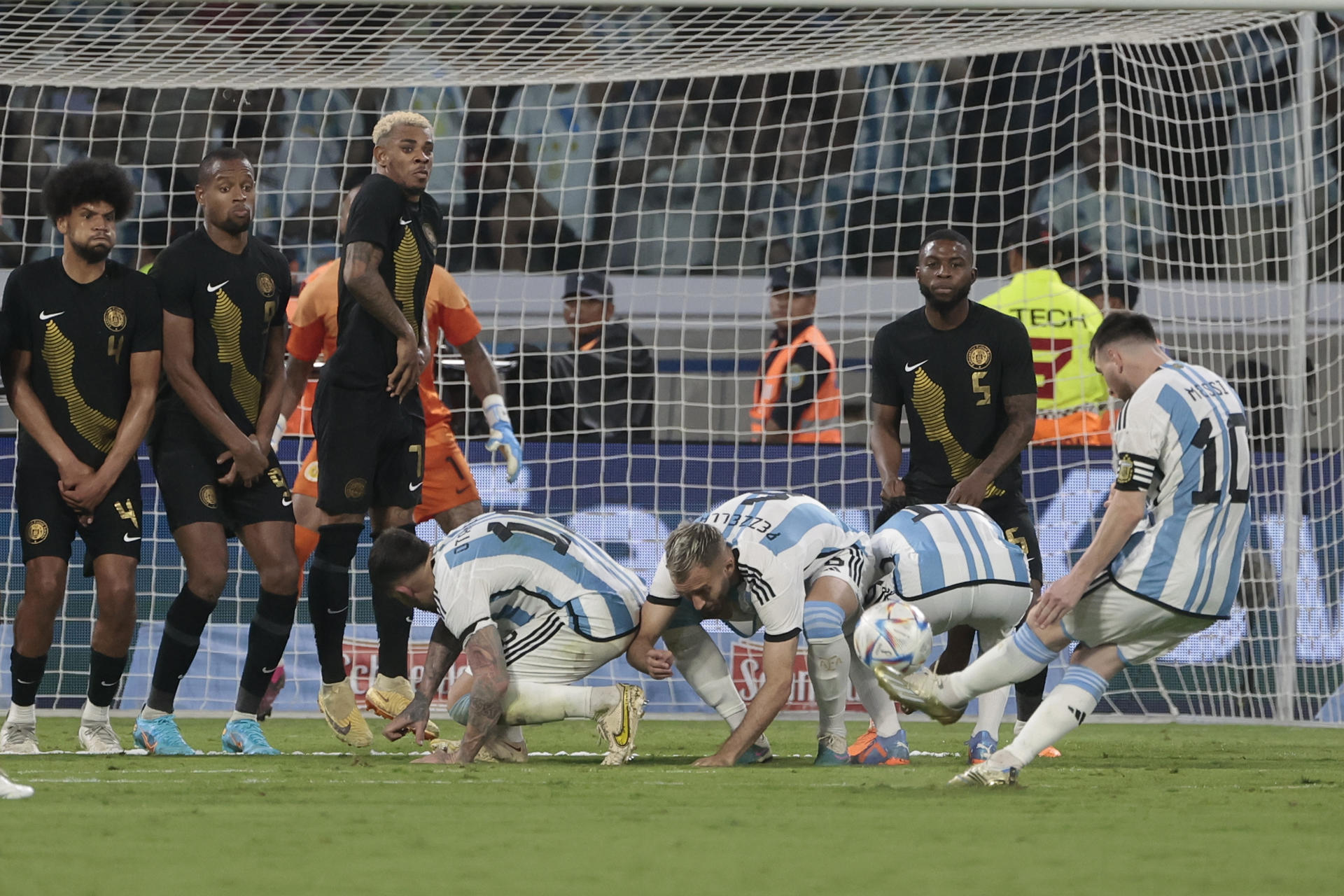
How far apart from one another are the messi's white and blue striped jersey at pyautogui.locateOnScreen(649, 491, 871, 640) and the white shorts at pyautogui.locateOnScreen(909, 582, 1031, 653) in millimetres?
340

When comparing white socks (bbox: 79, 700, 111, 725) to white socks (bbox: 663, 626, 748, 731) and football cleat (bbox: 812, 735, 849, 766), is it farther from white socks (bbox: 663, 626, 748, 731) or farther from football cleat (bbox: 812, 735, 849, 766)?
football cleat (bbox: 812, 735, 849, 766)

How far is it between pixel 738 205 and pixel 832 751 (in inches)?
262

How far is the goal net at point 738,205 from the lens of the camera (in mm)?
8594

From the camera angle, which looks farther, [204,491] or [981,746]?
[204,491]

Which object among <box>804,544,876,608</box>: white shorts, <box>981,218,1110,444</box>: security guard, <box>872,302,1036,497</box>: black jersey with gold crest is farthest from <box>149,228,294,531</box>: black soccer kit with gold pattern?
<box>981,218,1110,444</box>: security guard

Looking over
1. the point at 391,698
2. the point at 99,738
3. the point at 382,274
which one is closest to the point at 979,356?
the point at 382,274

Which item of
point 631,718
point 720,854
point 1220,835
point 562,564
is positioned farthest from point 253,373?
point 1220,835

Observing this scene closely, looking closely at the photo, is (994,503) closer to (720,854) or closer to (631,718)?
(631,718)

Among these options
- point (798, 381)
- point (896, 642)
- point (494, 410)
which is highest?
point (798, 381)

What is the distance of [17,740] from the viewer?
5930mm

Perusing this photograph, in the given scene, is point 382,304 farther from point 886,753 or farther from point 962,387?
point 886,753

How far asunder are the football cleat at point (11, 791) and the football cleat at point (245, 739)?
1.74 meters

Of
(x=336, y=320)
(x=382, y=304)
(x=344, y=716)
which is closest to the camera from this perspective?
(x=344, y=716)

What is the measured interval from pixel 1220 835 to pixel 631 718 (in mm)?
2246
